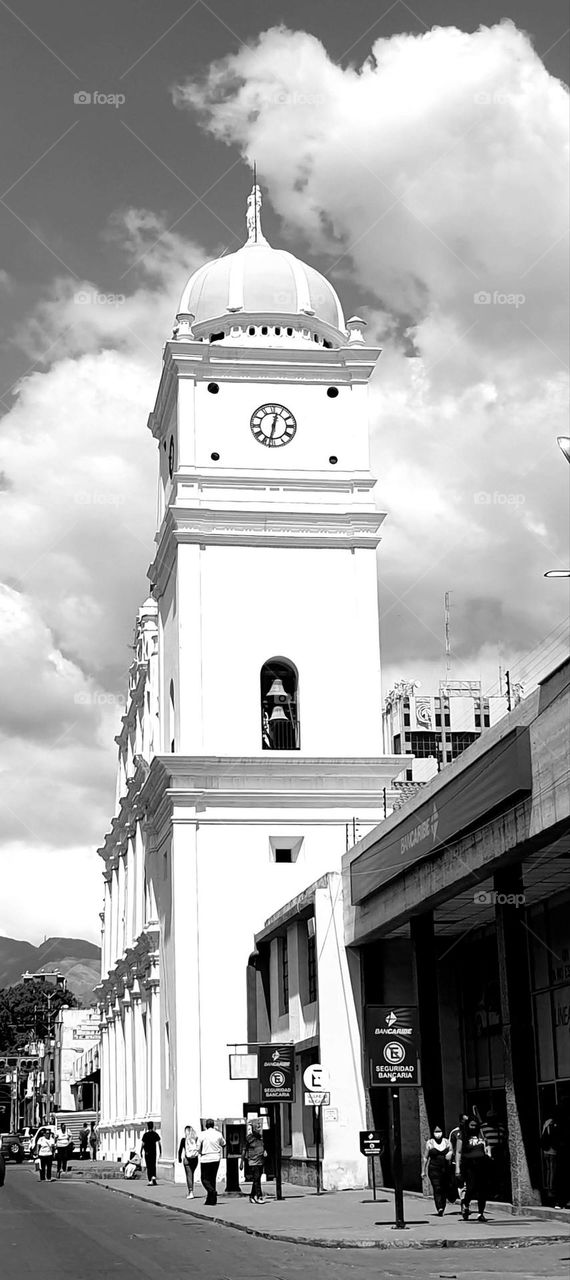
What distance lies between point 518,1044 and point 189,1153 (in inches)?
568

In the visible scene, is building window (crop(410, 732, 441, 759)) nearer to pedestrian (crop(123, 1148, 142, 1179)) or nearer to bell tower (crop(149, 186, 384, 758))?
pedestrian (crop(123, 1148, 142, 1179))

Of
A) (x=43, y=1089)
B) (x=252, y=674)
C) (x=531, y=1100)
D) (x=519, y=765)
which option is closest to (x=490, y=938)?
(x=531, y=1100)

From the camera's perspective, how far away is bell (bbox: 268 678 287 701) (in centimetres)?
4856

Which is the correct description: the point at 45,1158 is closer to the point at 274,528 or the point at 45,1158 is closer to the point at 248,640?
the point at 248,640

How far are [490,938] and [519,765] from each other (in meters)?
10.6

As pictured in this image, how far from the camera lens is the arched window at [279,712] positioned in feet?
160

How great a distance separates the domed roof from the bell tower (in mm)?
144

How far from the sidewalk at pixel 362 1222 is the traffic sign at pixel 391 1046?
2.20 m

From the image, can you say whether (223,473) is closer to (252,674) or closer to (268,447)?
(268,447)

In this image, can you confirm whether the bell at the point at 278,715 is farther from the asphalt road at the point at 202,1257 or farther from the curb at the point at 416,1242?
the curb at the point at 416,1242

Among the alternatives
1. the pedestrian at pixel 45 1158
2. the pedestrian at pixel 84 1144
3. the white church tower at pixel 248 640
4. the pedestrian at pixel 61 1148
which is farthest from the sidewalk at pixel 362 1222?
the pedestrian at pixel 84 1144

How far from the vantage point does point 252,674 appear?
48.5 meters

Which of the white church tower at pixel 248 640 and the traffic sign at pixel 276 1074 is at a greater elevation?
the white church tower at pixel 248 640

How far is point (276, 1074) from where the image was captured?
33125 mm
